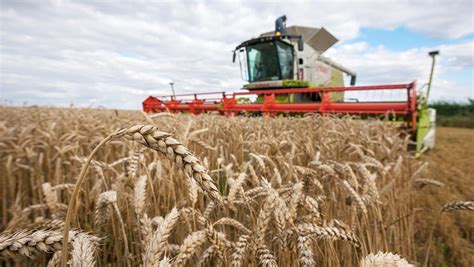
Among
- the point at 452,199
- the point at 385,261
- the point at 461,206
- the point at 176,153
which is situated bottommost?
the point at 452,199

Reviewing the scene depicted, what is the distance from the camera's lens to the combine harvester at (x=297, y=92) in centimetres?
589

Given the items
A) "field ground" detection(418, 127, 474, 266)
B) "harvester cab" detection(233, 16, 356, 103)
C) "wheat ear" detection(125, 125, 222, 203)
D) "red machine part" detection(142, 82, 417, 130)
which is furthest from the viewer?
"harvester cab" detection(233, 16, 356, 103)

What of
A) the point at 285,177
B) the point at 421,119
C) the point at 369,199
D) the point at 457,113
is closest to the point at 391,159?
the point at 285,177

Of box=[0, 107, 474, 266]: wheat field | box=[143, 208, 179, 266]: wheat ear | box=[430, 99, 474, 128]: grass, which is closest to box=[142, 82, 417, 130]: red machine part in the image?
box=[0, 107, 474, 266]: wheat field

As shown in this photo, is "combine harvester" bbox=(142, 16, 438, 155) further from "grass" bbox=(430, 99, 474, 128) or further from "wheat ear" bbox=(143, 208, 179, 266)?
"grass" bbox=(430, 99, 474, 128)

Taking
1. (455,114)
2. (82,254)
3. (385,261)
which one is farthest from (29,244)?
(455,114)

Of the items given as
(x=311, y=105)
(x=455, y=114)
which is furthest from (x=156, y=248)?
(x=455, y=114)

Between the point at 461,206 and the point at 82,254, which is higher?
the point at 82,254

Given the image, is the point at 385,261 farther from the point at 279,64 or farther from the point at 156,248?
the point at 279,64

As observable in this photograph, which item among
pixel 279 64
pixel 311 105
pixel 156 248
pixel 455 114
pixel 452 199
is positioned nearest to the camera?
pixel 156 248

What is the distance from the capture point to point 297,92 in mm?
7805

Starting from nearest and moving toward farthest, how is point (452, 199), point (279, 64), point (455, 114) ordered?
point (452, 199) < point (279, 64) < point (455, 114)

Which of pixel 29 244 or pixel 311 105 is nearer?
pixel 29 244

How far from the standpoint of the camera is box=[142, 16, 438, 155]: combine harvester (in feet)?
19.3
